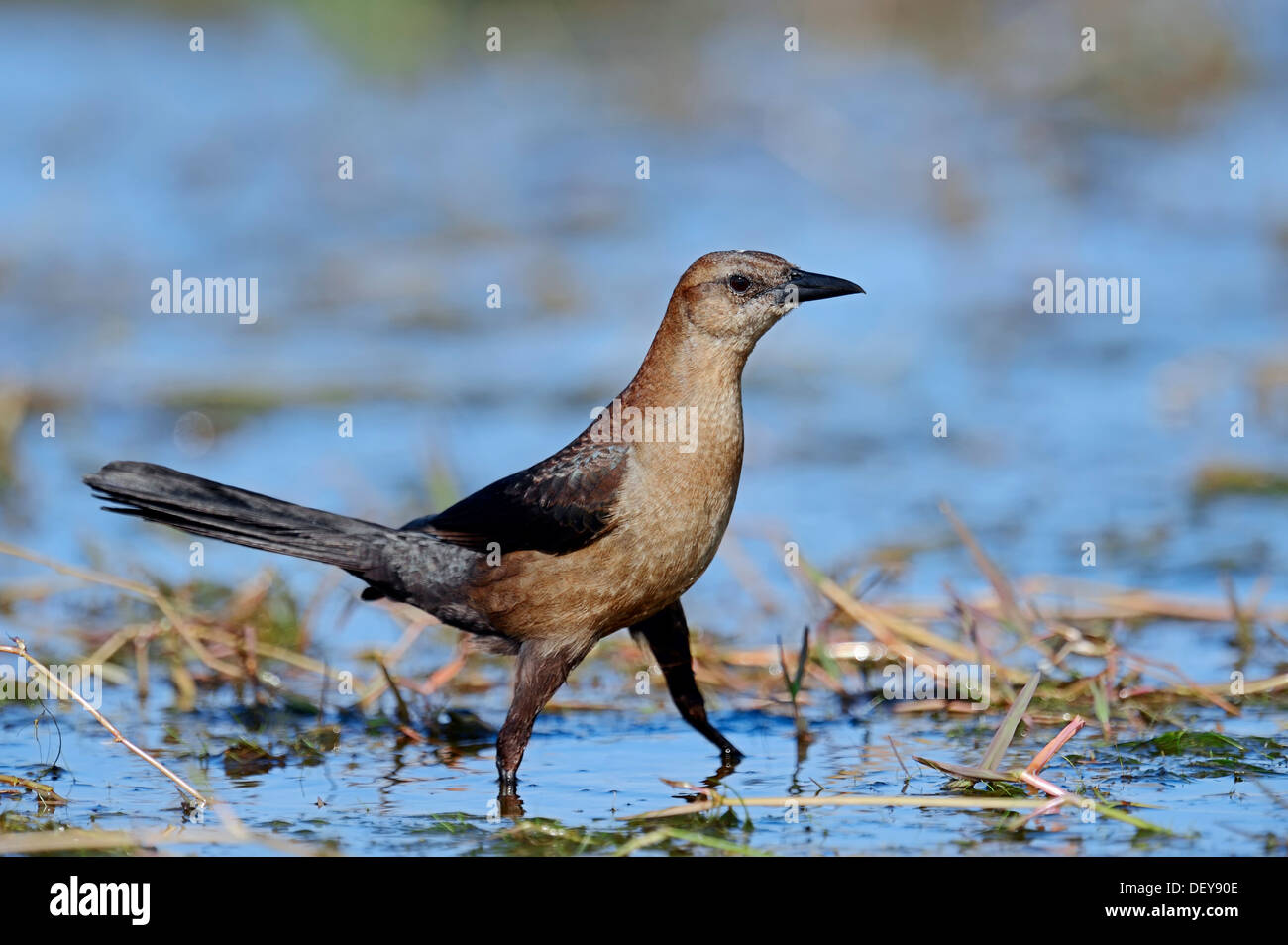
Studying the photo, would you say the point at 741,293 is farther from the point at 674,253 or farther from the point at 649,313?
the point at 674,253

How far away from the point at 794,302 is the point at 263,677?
92.2 inches

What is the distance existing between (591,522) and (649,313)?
6.65 m

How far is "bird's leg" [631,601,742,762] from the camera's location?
561cm

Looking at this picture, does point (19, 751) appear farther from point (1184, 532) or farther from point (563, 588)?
point (1184, 532)

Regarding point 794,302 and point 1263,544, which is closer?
point 794,302

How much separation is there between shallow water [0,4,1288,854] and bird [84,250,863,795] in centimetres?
39

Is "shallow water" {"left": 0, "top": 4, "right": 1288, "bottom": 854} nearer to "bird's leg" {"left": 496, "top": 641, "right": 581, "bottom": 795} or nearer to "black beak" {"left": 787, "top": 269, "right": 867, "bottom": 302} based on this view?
"bird's leg" {"left": 496, "top": 641, "right": 581, "bottom": 795}

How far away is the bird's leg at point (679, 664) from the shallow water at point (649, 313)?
0.42ft

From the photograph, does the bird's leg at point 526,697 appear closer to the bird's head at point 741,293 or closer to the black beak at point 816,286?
the bird's head at point 741,293

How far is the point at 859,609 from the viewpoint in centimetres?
616

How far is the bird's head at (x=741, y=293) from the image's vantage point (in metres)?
5.43
